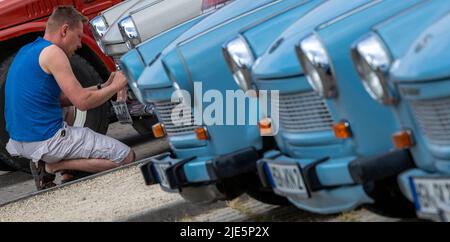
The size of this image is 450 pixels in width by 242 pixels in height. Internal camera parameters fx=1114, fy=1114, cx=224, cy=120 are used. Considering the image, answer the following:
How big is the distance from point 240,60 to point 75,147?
2.97 meters

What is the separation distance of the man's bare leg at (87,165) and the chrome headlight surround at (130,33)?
2.81ft

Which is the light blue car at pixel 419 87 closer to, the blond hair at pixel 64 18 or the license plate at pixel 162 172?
the license plate at pixel 162 172

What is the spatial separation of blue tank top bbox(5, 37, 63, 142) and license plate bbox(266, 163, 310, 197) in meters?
3.18

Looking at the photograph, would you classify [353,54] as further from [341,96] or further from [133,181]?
[133,181]

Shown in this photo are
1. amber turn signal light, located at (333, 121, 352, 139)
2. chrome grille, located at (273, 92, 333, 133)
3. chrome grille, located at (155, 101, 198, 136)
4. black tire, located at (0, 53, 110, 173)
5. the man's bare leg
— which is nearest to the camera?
amber turn signal light, located at (333, 121, 352, 139)

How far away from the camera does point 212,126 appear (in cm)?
577

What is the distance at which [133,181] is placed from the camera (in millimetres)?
7711

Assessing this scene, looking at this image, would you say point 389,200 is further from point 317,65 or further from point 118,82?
point 118,82

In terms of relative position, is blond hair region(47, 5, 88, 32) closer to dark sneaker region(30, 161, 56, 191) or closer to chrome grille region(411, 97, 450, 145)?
dark sneaker region(30, 161, 56, 191)

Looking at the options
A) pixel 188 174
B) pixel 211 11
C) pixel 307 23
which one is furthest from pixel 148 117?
pixel 307 23

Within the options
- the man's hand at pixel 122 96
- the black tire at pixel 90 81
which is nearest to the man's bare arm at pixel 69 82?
the man's hand at pixel 122 96

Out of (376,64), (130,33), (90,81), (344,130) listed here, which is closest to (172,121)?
(344,130)

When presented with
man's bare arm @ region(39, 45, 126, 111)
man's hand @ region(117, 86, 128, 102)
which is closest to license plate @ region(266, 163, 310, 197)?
man's bare arm @ region(39, 45, 126, 111)

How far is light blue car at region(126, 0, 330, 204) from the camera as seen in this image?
5.60 m
